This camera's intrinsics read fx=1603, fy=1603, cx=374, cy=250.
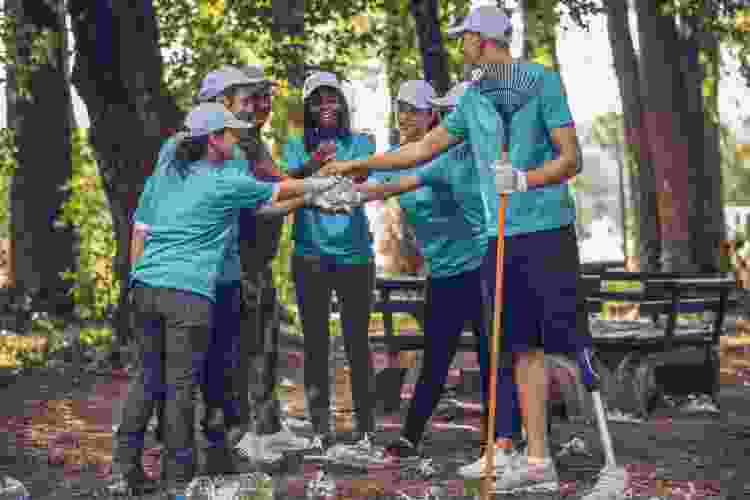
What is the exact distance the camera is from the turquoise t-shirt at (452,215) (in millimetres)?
8477

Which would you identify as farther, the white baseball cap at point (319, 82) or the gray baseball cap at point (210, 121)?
the white baseball cap at point (319, 82)

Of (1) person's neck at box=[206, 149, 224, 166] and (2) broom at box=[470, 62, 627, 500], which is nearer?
(2) broom at box=[470, 62, 627, 500]

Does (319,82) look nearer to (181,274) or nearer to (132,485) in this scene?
(181,274)

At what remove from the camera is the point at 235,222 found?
7.77 m

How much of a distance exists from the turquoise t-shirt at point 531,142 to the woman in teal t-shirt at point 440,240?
786mm

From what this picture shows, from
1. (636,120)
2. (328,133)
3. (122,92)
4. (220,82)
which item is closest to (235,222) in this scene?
(220,82)

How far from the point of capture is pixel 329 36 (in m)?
17.8

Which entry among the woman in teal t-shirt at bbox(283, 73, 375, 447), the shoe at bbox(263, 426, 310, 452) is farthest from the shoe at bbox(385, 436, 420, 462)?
the shoe at bbox(263, 426, 310, 452)

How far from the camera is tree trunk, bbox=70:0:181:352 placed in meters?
13.3

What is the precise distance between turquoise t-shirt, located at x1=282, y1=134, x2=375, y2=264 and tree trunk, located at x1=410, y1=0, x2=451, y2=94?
283 inches

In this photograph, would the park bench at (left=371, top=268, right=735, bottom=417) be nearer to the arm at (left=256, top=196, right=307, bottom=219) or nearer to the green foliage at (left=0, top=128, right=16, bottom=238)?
the arm at (left=256, top=196, right=307, bottom=219)

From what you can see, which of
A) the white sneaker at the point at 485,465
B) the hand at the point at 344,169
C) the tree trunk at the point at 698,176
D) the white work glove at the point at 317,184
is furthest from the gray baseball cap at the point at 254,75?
the tree trunk at the point at 698,176

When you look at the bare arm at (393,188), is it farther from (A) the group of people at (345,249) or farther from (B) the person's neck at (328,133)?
(B) the person's neck at (328,133)

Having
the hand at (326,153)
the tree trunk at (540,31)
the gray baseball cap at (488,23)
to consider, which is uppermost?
the tree trunk at (540,31)
